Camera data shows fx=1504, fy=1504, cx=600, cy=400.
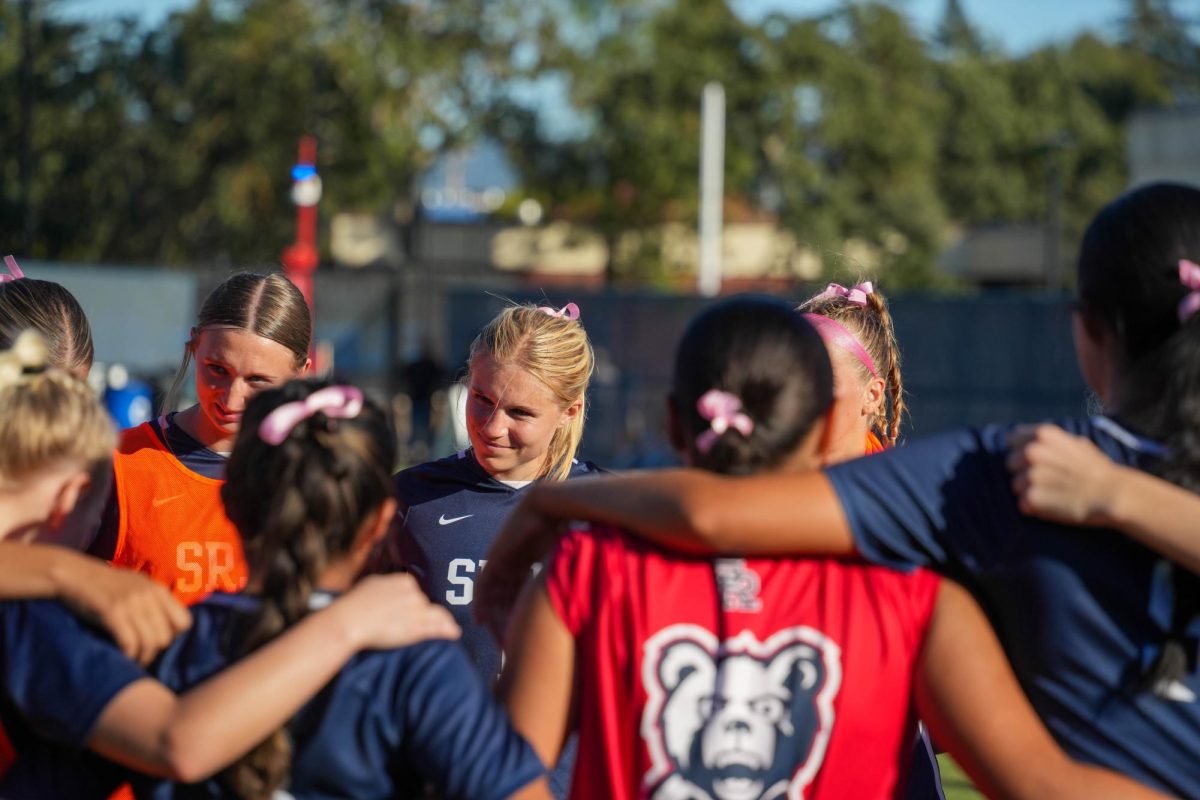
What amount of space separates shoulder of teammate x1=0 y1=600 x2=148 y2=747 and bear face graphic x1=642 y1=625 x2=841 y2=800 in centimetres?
73

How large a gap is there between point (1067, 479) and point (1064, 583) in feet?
0.60

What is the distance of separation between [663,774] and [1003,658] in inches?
20.3

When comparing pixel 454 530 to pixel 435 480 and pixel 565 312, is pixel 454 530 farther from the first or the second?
pixel 565 312

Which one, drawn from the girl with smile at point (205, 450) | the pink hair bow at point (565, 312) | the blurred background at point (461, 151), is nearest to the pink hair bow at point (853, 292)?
the pink hair bow at point (565, 312)

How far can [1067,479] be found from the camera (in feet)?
6.68

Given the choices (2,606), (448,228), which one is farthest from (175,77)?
(2,606)

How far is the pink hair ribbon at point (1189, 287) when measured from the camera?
213cm

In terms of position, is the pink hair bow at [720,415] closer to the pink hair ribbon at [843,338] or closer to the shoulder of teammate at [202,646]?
the shoulder of teammate at [202,646]

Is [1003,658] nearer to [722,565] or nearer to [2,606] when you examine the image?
[722,565]

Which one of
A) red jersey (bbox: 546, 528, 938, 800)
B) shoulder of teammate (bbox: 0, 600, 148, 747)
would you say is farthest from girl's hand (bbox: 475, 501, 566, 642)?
shoulder of teammate (bbox: 0, 600, 148, 747)

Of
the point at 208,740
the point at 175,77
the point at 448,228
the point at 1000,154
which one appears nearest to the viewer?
the point at 208,740

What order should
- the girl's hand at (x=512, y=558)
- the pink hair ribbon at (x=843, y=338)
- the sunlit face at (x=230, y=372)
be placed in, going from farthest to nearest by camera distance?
the sunlit face at (x=230, y=372)
the pink hair ribbon at (x=843, y=338)
the girl's hand at (x=512, y=558)

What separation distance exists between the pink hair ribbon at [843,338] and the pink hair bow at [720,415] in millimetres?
1320

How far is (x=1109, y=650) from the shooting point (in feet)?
7.03
